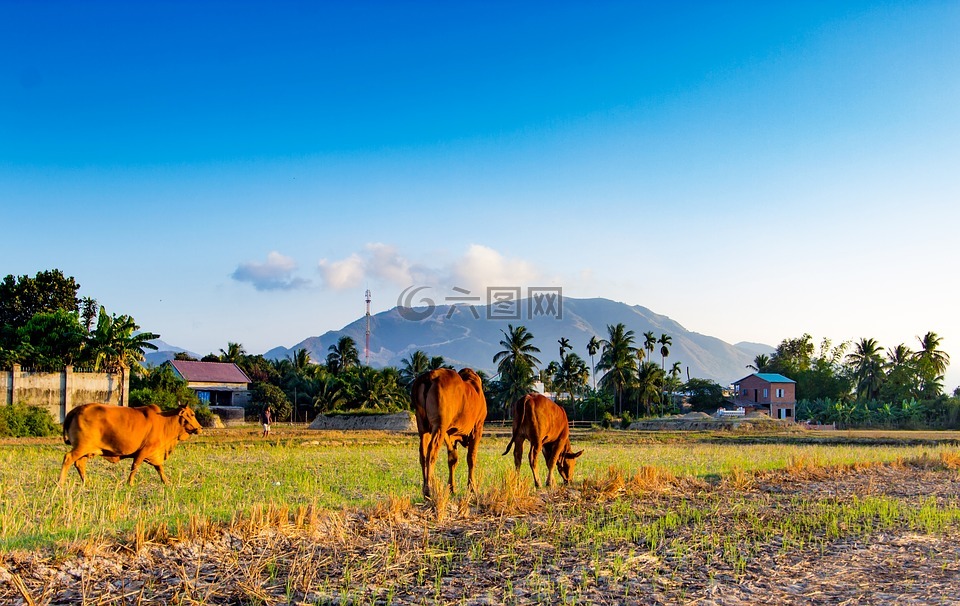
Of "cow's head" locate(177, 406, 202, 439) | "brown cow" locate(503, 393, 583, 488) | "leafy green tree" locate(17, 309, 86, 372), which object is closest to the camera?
"brown cow" locate(503, 393, 583, 488)

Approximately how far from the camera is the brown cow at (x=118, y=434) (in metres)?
12.2

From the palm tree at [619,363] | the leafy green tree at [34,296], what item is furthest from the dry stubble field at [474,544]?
the palm tree at [619,363]

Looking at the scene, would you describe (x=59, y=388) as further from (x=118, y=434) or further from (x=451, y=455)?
(x=451, y=455)

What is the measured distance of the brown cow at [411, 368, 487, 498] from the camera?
33.8 feet

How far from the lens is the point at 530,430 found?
1287 cm

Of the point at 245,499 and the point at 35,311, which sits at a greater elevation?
the point at 35,311

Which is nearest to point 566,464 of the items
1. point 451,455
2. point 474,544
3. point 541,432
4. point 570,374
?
point 541,432

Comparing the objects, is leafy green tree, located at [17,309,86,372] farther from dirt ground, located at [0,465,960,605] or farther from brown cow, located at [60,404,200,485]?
dirt ground, located at [0,465,960,605]

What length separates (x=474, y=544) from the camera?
814 centimetres

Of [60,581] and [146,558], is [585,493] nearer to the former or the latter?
[146,558]

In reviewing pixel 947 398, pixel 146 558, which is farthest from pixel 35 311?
pixel 947 398

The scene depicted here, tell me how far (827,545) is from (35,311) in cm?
6311

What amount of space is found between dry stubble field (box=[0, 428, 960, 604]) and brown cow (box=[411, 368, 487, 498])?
696 millimetres

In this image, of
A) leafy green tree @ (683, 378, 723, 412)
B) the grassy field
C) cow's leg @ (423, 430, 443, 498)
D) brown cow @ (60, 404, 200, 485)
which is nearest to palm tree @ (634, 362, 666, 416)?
leafy green tree @ (683, 378, 723, 412)
